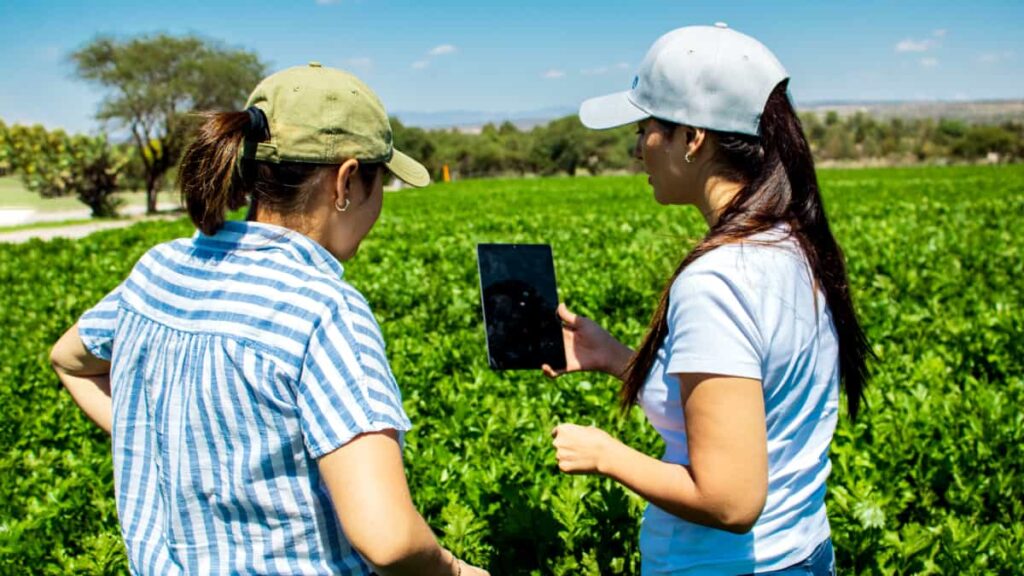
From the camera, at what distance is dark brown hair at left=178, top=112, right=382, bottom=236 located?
1.50 m

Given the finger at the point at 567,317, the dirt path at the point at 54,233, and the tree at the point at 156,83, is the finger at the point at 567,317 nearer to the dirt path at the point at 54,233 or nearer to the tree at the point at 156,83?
the dirt path at the point at 54,233

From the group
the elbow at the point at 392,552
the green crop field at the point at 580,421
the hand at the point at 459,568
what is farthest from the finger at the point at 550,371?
the elbow at the point at 392,552

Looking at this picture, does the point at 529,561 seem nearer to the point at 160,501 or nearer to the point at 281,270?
the point at 160,501

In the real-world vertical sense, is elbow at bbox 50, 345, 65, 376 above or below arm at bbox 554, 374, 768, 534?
above

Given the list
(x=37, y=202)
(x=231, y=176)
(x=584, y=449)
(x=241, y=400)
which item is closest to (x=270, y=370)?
(x=241, y=400)

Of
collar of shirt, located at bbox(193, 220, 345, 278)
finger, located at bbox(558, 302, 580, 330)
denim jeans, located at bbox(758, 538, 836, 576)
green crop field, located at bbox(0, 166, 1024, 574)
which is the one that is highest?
collar of shirt, located at bbox(193, 220, 345, 278)

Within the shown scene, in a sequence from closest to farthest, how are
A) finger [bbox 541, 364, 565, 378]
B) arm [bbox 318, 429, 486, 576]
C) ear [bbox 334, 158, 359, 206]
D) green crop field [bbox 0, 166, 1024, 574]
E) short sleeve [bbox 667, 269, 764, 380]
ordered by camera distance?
arm [bbox 318, 429, 486, 576] → short sleeve [bbox 667, 269, 764, 380] → ear [bbox 334, 158, 359, 206] → finger [bbox 541, 364, 565, 378] → green crop field [bbox 0, 166, 1024, 574]

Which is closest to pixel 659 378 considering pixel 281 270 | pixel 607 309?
pixel 281 270

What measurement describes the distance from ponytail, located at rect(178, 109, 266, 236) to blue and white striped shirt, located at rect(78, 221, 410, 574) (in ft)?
0.15

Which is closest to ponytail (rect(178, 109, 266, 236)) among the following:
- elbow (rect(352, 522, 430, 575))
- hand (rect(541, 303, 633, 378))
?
elbow (rect(352, 522, 430, 575))

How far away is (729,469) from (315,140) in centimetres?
95

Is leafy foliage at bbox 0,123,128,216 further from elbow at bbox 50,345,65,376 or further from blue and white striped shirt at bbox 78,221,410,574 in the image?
blue and white striped shirt at bbox 78,221,410,574

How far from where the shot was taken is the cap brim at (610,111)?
175cm

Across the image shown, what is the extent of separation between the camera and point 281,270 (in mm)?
1451
